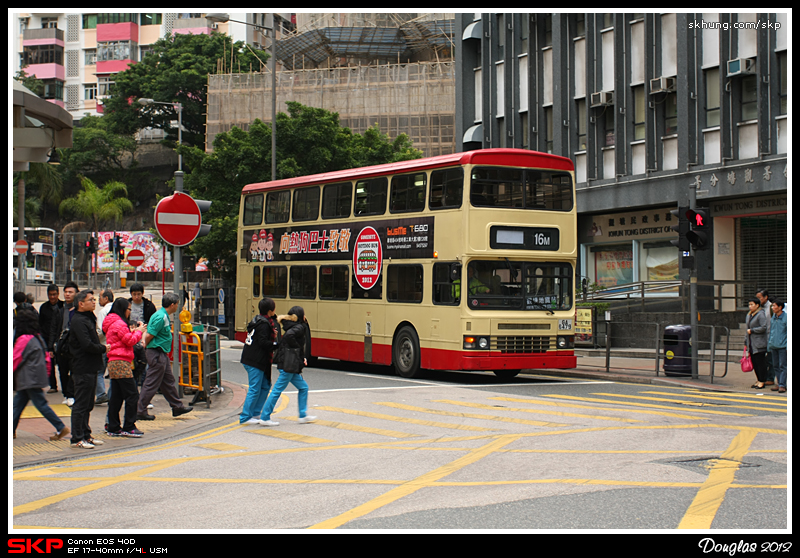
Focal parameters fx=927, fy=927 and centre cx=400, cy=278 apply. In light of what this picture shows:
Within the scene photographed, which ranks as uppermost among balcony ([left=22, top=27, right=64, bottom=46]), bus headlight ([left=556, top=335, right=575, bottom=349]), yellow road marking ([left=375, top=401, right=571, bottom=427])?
balcony ([left=22, top=27, right=64, bottom=46])

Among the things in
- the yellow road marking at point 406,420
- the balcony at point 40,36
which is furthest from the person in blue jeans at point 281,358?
the balcony at point 40,36

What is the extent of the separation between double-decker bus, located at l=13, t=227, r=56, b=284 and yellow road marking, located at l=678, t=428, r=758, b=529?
183 ft

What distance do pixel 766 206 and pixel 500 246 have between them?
12098 mm

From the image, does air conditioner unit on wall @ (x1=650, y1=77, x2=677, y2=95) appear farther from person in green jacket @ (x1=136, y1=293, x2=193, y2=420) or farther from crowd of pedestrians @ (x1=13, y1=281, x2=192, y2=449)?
person in green jacket @ (x1=136, y1=293, x2=193, y2=420)

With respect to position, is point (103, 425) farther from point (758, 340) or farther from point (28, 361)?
point (758, 340)

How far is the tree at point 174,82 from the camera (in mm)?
73875

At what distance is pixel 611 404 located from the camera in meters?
14.1

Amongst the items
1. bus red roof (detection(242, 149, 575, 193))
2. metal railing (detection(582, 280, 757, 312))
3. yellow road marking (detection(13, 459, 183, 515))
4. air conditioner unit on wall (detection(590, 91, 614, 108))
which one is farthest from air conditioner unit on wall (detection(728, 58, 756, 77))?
yellow road marking (detection(13, 459, 183, 515))

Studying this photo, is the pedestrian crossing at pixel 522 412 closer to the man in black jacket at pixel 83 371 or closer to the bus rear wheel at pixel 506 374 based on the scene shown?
the man in black jacket at pixel 83 371

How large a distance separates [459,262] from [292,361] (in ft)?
19.1

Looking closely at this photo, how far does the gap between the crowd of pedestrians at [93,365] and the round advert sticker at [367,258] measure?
6.26 meters

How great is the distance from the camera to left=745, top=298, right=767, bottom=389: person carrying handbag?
1605 centimetres

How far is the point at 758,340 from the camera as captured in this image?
1606 cm

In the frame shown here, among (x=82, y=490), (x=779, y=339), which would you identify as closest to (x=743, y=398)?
(x=779, y=339)
